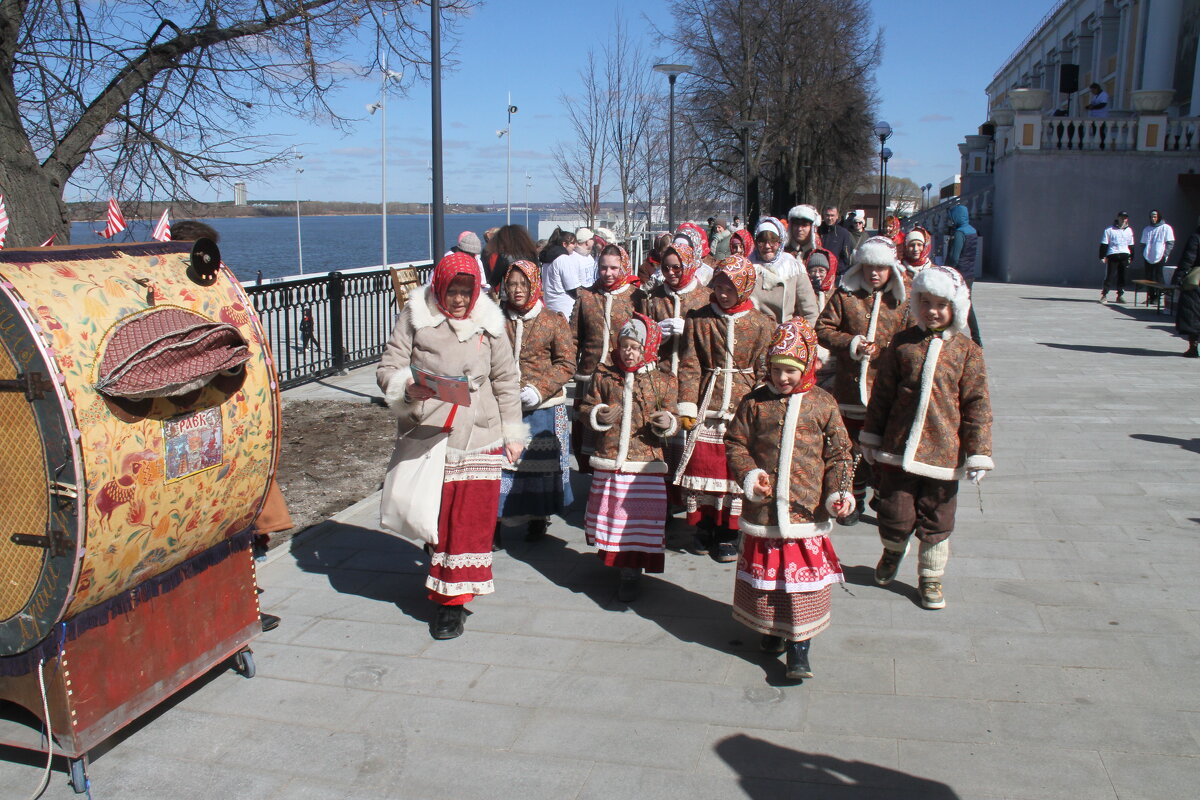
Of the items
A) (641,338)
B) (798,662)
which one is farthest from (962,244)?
(798,662)

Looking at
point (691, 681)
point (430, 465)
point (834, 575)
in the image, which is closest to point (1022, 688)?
point (834, 575)

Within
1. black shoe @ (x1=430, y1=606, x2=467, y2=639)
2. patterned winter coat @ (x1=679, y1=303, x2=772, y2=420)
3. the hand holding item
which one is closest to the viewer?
the hand holding item

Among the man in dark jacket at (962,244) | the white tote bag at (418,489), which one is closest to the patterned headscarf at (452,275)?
the white tote bag at (418,489)

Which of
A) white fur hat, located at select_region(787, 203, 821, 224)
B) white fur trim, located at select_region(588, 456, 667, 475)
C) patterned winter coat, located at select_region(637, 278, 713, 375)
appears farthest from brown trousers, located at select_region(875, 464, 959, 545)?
white fur hat, located at select_region(787, 203, 821, 224)

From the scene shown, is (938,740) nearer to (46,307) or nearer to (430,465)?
(430,465)

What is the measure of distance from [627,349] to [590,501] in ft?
2.82

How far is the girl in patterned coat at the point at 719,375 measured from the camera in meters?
5.72

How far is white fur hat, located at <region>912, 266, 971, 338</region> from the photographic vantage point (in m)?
4.85

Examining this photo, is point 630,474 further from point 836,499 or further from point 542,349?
point 836,499

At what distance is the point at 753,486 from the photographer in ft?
13.9

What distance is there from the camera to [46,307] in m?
3.17

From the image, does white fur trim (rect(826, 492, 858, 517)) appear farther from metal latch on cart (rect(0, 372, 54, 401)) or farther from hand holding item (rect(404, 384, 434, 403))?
metal latch on cart (rect(0, 372, 54, 401))

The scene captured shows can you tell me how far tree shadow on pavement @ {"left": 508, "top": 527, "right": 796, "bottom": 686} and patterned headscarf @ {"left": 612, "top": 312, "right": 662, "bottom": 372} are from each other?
1.24 m

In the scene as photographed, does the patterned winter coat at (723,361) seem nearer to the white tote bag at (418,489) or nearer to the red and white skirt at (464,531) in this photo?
the red and white skirt at (464,531)
